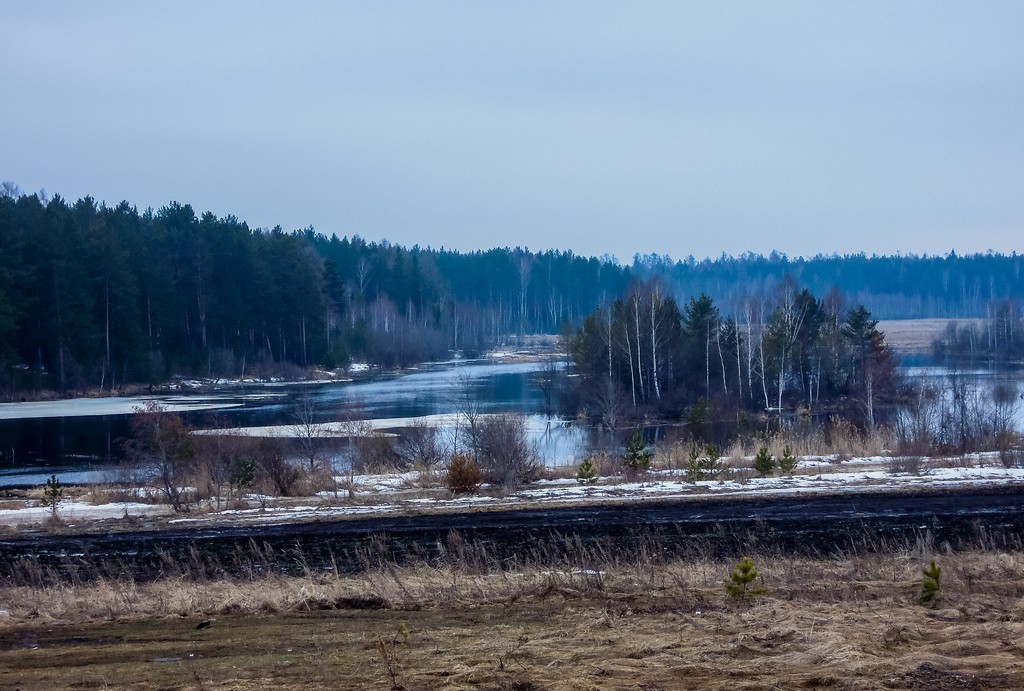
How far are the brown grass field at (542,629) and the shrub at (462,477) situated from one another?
1203 cm

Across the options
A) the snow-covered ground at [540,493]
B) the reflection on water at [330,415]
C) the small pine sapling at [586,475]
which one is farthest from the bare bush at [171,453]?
the small pine sapling at [586,475]

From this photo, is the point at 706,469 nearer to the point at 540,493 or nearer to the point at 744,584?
the point at 540,493

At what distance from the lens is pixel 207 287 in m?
86.0

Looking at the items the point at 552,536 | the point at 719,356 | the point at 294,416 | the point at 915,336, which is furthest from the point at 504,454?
the point at 915,336

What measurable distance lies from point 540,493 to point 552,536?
7902mm

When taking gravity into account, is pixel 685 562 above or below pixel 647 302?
below

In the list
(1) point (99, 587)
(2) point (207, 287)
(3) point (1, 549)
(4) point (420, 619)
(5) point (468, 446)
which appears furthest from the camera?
(2) point (207, 287)

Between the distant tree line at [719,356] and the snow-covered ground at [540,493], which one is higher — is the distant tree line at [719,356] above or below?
above

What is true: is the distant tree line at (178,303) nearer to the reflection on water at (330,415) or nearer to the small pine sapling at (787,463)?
the reflection on water at (330,415)

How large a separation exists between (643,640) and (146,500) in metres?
20.7

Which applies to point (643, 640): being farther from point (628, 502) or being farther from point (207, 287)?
point (207, 287)

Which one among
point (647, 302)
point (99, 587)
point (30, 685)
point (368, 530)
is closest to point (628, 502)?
point (368, 530)

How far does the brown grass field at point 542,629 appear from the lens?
7504mm

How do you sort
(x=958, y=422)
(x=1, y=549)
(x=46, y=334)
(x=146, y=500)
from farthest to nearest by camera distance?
(x=46, y=334)
(x=958, y=422)
(x=146, y=500)
(x=1, y=549)
